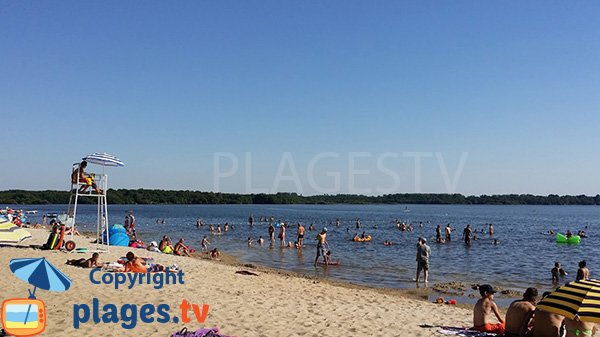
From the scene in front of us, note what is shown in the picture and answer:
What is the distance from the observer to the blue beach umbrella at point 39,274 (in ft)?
21.6

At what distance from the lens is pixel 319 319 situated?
363 inches

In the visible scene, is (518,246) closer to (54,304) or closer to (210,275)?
(210,275)

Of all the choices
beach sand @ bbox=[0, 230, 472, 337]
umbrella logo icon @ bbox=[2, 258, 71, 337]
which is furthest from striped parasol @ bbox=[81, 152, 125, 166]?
umbrella logo icon @ bbox=[2, 258, 71, 337]

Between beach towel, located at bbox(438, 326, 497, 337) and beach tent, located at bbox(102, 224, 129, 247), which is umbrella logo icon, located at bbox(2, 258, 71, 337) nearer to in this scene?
beach towel, located at bbox(438, 326, 497, 337)

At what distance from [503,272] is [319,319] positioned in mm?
13820

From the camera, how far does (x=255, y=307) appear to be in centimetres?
1002

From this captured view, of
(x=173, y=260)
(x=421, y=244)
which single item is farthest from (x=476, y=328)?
(x=173, y=260)

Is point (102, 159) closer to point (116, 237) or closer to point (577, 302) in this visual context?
point (116, 237)

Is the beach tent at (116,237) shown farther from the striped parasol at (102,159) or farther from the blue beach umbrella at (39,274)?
the blue beach umbrella at (39,274)

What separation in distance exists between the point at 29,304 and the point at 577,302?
7396 mm

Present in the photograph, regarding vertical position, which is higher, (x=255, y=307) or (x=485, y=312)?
(x=485, y=312)

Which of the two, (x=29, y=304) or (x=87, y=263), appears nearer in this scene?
(x=29, y=304)

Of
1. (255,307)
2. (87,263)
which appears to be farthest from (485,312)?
(87,263)

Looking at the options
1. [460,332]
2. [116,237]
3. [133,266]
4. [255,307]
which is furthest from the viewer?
[116,237]
